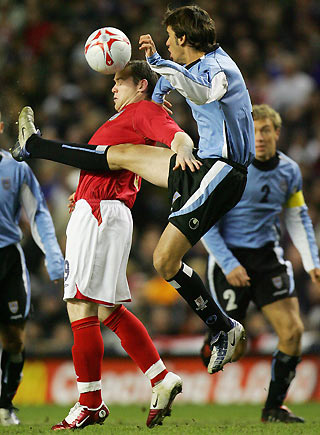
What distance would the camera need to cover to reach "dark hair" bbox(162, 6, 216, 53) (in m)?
4.63

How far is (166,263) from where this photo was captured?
462 centimetres

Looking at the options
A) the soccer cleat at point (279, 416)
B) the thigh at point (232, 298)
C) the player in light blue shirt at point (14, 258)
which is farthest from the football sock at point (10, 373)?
the soccer cleat at point (279, 416)

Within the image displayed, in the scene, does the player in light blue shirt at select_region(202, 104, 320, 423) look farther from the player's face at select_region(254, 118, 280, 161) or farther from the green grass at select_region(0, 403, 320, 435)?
the green grass at select_region(0, 403, 320, 435)

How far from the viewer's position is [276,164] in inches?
250

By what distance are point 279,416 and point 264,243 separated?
1327mm

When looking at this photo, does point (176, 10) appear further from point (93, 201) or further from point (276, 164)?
point (276, 164)

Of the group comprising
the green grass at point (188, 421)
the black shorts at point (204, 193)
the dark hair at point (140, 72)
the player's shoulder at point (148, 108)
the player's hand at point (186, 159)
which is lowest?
the green grass at point (188, 421)

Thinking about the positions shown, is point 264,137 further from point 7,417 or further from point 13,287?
point 7,417

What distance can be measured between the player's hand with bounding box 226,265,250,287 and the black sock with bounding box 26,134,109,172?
1.73m

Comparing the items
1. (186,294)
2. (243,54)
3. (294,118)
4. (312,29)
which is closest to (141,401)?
(186,294)

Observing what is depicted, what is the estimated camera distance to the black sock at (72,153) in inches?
188

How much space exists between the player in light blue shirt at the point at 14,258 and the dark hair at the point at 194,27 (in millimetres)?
1808

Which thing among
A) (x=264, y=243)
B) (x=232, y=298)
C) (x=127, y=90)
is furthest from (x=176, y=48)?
(x=232, y=298)

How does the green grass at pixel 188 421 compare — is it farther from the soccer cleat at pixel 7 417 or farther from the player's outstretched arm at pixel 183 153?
the player's outstretched arm at pixel 183 153
